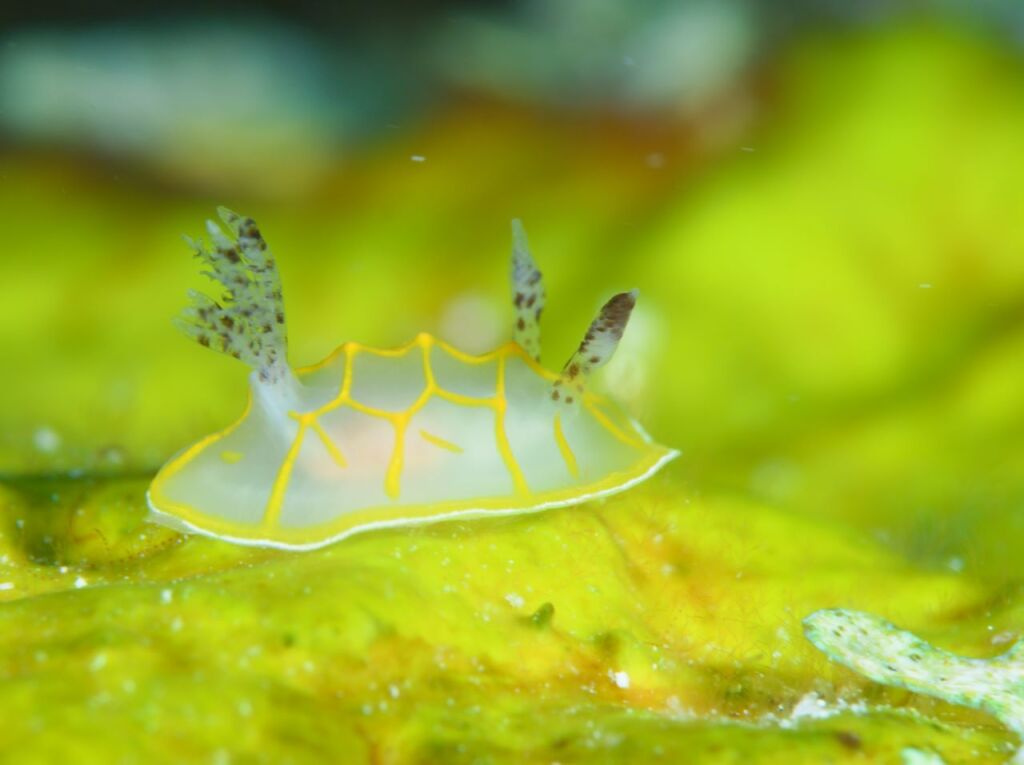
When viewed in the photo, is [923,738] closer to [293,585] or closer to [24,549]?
[293,585]

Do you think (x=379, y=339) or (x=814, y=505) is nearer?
(x=814, y=505)

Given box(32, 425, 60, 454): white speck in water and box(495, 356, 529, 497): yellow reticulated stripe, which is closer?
box(495, 356, 529, 497): yellow reticulated stripe

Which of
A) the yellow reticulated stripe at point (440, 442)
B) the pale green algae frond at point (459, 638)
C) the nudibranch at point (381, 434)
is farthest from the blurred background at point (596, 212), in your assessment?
the yellow reticulated stripe at point (440, 442)

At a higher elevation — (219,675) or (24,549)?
(219,675)

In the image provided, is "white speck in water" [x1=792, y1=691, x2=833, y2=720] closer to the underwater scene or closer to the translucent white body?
the underwater scene

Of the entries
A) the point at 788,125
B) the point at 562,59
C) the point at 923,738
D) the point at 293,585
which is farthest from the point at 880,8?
the point at 293,585

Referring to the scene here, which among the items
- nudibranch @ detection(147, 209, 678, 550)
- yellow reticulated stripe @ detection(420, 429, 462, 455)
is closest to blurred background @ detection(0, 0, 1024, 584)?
nudibranch @ detection(147, 209, 678, 550)

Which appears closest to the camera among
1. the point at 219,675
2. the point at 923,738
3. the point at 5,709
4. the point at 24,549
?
the point at 5,709
